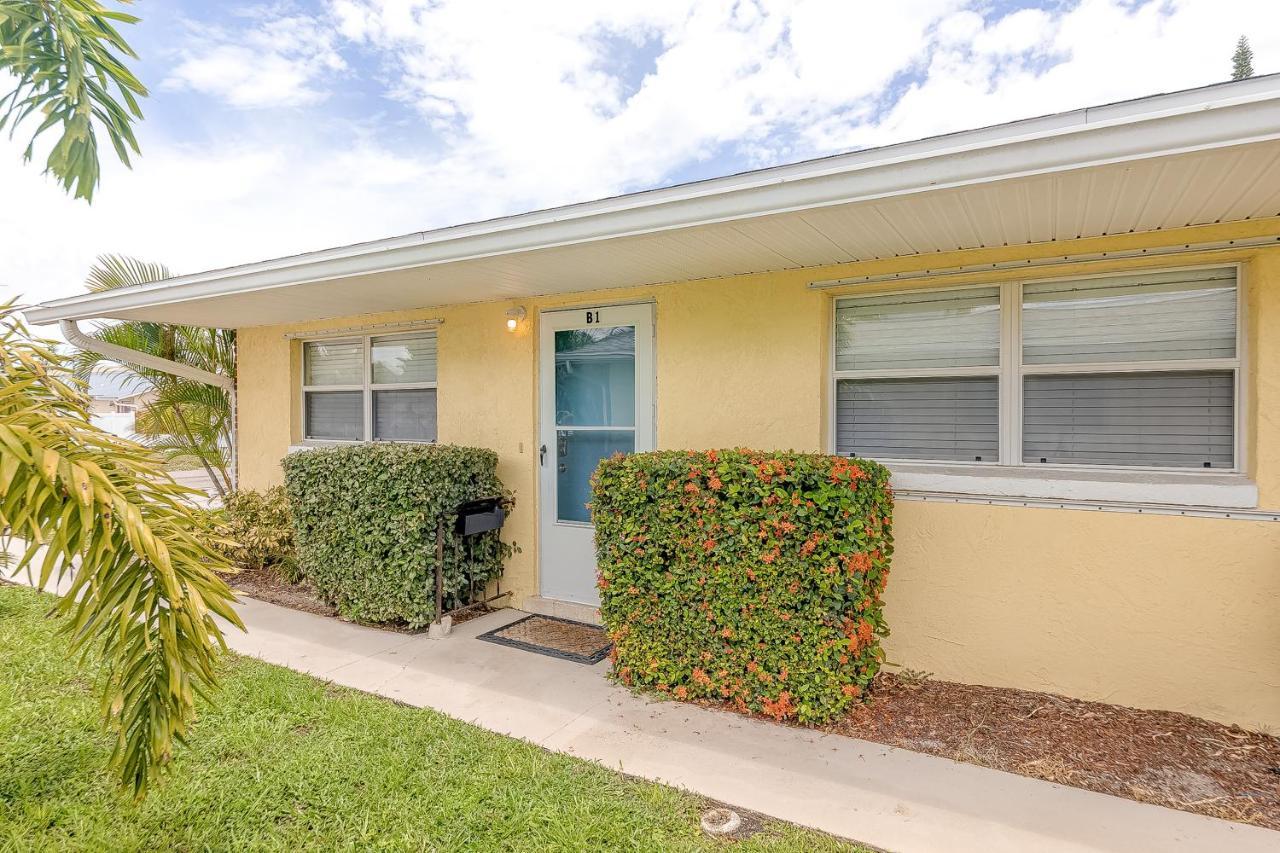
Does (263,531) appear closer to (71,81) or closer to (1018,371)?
(71,81)

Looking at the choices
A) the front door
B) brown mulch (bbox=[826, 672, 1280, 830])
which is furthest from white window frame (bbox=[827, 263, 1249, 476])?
the front door

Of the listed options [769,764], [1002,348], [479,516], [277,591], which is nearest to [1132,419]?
[1002,348]

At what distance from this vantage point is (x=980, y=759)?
2969 mm

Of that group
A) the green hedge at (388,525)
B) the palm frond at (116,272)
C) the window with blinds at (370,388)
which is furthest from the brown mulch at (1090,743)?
the palm frond at (116,272)

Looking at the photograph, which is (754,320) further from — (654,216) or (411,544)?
(411,544)

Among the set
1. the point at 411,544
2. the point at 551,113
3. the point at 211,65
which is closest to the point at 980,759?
the point at 411,544

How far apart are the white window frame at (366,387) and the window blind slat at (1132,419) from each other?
4518mm

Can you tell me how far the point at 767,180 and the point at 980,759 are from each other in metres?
2.76

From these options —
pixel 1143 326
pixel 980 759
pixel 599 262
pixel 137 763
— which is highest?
pixel 599 262

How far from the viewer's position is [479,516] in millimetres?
4832

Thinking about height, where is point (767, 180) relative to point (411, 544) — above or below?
above

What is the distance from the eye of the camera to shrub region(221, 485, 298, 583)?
6145 mm

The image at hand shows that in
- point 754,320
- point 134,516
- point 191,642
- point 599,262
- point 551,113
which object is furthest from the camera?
point 551,113

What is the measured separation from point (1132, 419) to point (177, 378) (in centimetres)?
899
